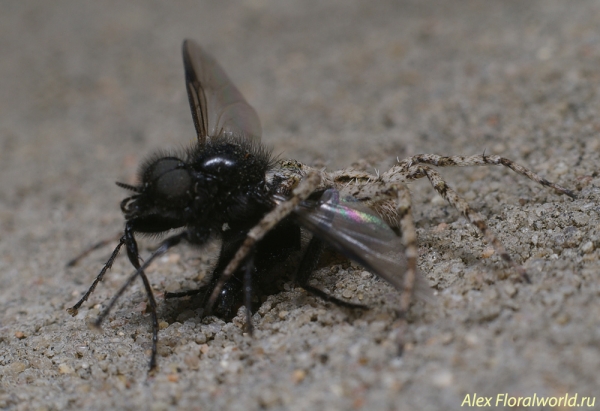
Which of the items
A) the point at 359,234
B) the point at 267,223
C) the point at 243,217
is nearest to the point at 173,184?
the point at 243,217

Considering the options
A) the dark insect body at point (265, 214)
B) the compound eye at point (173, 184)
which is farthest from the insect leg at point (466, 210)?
the compound eye at point (173, 184)

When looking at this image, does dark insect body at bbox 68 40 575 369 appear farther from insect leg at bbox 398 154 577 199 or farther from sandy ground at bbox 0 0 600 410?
sandy ground at bbox 0 0 600 410

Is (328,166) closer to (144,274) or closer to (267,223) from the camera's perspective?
(267,223)

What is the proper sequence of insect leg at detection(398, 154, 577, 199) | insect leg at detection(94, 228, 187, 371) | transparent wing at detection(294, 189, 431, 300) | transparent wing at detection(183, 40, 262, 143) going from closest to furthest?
1. transparent wing at detection(294, 189, 431, 300)
2. insect leg at detection(94, 228, 187, 371)
3. insect leg at detection(398, 154, 577, 199)
4. transparent wing at detection(183, 40, 262, 143)

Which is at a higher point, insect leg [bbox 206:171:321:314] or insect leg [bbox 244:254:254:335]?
insect leg [bbox 206:171:321:314]

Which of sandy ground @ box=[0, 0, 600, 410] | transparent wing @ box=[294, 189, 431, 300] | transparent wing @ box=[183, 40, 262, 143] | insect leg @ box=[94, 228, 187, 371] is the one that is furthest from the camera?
transparent wing @ box=[183, 40, 262, 143]

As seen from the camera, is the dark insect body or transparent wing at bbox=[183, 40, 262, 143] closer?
the dark insect body

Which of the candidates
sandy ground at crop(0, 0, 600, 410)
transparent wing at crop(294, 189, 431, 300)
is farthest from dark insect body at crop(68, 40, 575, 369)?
sandy ground at crop(0, 0, 600, 410)

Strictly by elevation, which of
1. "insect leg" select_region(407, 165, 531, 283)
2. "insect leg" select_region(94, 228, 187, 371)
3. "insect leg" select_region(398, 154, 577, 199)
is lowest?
"insect leg" select_region(94, 228, 187, 371)
